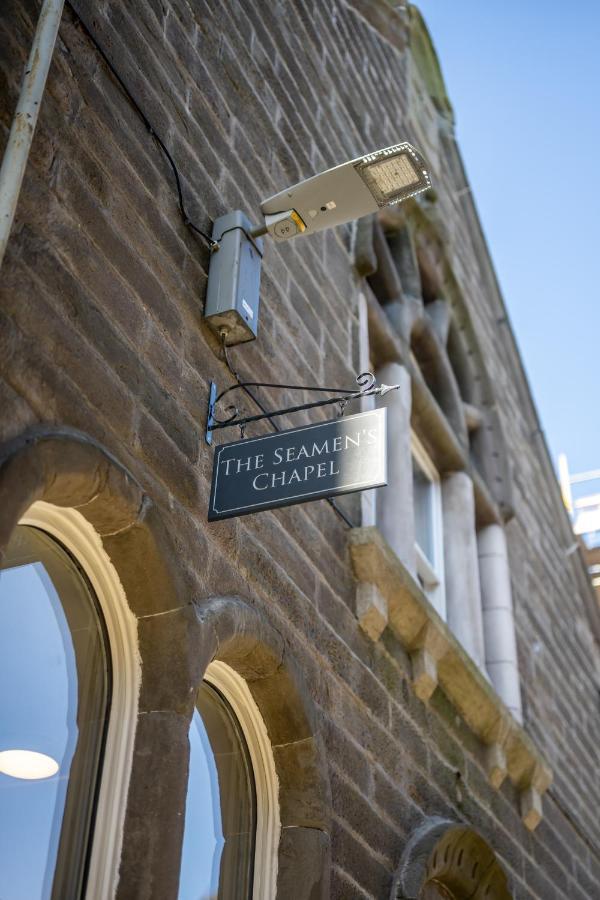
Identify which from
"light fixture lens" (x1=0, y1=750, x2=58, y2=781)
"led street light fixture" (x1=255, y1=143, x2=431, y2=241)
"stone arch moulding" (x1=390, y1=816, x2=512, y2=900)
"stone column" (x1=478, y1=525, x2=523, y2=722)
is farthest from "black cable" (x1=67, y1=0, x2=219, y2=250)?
"stone column" (x1=478, y1=525, x2=523, y2=722)

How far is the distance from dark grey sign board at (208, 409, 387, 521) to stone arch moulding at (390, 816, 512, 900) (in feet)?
6.89

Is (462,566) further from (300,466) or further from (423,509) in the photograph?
(300,466)

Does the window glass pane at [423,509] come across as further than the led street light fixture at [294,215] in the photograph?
Yes

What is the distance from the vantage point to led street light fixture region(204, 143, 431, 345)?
16.4 ft

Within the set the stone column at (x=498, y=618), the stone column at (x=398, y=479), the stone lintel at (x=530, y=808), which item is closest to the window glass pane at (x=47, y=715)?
the stone column at (x=398, y=479)

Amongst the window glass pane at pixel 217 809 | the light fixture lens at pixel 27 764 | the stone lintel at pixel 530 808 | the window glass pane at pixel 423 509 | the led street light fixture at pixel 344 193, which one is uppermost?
the window glass pane at pixel 423 509

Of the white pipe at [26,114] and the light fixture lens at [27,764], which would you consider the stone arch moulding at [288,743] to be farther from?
the white pipe at [26,114]

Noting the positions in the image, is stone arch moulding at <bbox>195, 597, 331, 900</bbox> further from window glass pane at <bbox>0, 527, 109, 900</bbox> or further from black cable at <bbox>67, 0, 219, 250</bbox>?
black cable at <bbox>67, 0, 219, 250</bbox>

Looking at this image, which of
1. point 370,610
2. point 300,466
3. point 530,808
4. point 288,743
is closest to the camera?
point 300,466

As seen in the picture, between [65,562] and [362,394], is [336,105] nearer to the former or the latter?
[362,394]

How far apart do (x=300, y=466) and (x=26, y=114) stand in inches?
58.8

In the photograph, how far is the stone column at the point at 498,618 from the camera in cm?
814

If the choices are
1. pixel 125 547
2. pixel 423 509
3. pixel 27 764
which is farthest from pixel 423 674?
pixel 27 764

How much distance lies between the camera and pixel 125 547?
4.04 m
